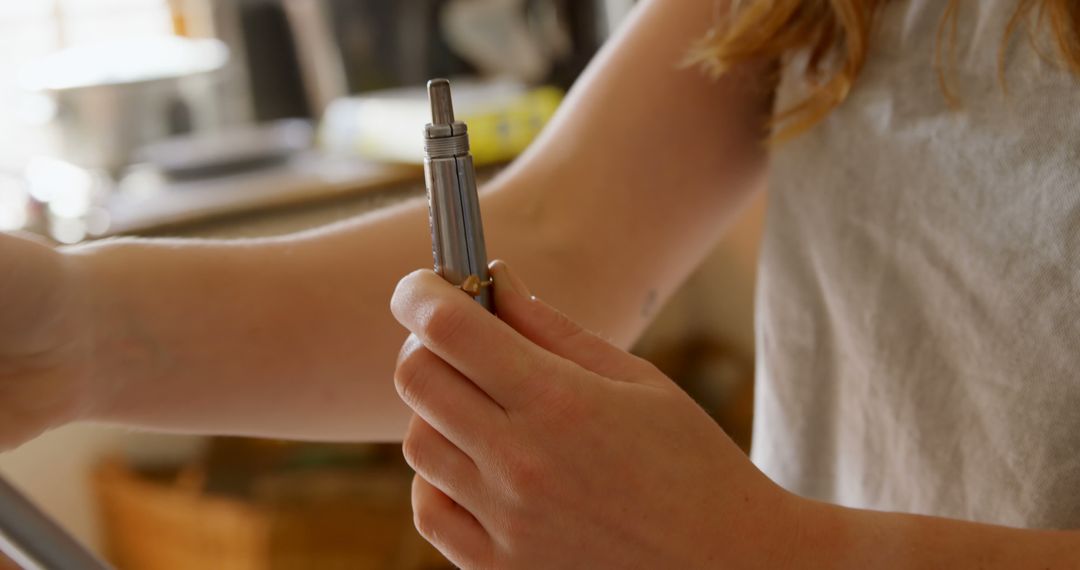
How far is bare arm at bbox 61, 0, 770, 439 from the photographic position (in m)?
0.48

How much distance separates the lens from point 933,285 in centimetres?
52

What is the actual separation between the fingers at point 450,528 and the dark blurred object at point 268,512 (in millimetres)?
1228

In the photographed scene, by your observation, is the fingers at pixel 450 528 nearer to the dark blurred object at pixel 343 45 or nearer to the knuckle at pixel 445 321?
the knuckle at pixel 445 321

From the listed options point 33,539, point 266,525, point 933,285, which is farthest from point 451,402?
point 266,525

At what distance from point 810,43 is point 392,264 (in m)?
0.23

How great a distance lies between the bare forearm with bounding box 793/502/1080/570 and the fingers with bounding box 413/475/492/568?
109 millimetres

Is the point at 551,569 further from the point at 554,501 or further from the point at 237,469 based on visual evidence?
the point at 237,469

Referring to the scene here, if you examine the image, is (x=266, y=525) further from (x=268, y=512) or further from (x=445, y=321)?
(x=445, y=321)

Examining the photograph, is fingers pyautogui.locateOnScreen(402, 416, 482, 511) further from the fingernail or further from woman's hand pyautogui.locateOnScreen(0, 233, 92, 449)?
woman's hand pyautogui.locateOnScreen(0, 233, 92, 449)

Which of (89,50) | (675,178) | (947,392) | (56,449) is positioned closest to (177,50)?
(89,50)

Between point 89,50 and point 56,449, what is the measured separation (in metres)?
0.64

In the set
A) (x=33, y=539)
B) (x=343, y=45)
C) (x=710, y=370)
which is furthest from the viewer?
(x=710, y=370)

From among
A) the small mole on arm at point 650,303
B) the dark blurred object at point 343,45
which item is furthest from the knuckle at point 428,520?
the dark blurred object at point 343,45

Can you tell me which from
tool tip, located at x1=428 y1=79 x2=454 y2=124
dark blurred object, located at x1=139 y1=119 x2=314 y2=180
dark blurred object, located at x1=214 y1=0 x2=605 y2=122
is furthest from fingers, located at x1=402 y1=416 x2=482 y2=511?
dark blurred object, located at x1=214 y1=0 x2=605 y2=122
